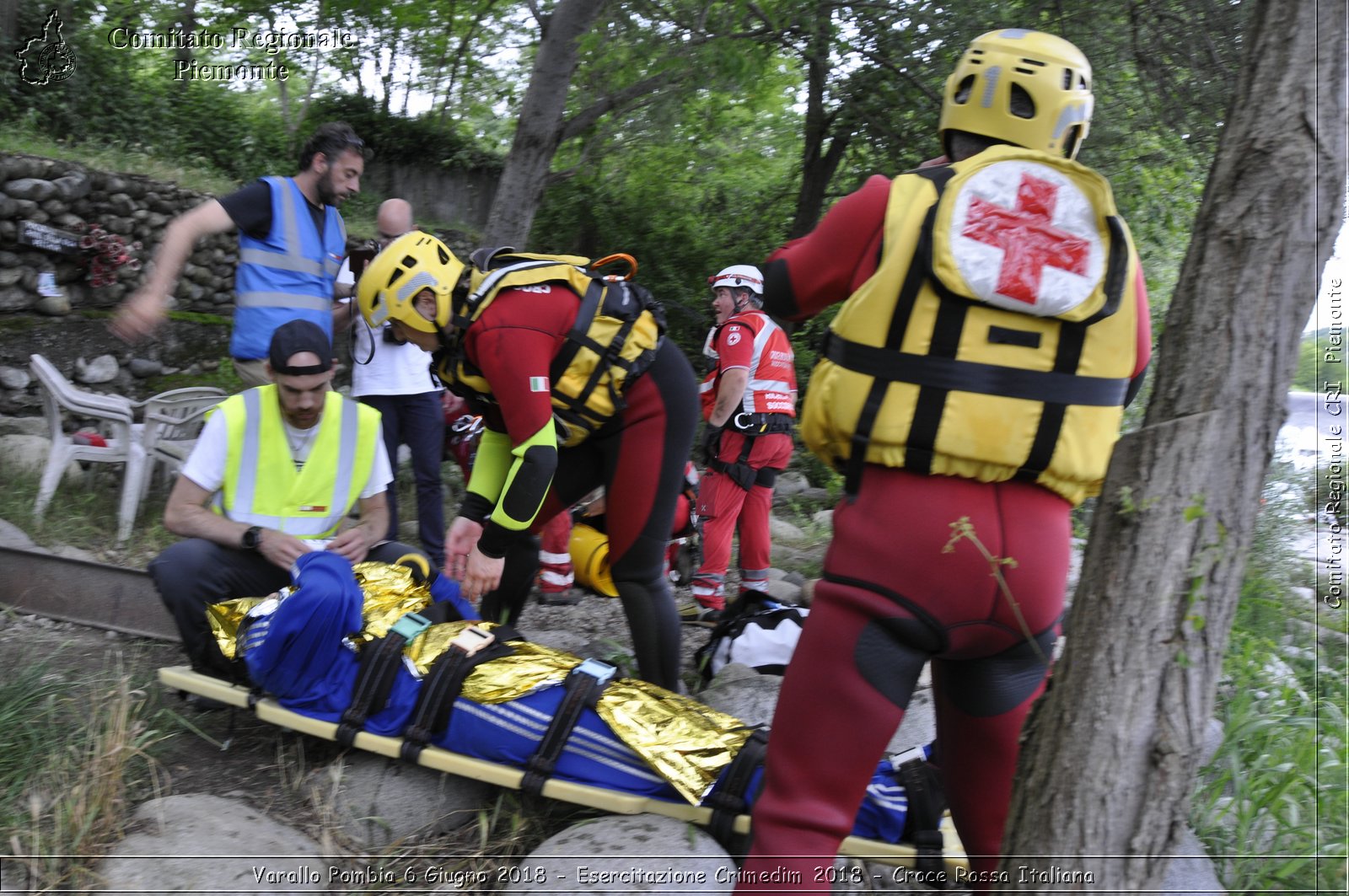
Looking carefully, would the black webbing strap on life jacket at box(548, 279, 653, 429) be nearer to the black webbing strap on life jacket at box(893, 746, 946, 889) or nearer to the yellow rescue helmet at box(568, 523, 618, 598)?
the black webbing strap on life jacket at box(893, 746, 946, 889)

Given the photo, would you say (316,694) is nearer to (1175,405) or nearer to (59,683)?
(59,683)

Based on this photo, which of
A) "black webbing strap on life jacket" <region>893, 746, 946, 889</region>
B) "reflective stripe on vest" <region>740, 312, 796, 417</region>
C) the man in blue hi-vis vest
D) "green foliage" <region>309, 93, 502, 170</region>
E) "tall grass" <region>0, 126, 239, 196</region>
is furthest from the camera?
"green foliage" <region>309, 93, 502, 170</region>

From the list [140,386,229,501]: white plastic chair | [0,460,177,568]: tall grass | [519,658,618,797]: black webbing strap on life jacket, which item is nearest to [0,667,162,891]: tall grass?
[519,658,618,797]: black webbing strap on life jacket

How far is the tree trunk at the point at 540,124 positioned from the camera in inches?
264

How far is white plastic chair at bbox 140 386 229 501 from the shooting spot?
6039mm

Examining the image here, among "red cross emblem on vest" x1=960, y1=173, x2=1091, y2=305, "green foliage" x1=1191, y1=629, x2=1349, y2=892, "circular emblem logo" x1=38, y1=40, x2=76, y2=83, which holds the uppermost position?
"circular emblem logo" x1=38, y1=40, x2=76, y2=83

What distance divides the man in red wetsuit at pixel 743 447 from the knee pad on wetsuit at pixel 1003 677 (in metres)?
3.24

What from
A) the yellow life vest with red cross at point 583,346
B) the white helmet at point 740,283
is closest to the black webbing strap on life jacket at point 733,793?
the yellow life vest with red cross at point 583,346

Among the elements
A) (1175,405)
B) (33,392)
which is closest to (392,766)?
(1175,405)

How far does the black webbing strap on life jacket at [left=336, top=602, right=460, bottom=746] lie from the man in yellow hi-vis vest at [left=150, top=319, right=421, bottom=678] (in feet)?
1.91

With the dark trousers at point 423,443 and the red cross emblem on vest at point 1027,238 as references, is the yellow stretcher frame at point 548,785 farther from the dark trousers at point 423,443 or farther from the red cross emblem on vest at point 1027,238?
the dark trousers at point 423,443

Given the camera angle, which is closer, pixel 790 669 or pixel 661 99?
pixel 790 669

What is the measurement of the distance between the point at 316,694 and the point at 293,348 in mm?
1266

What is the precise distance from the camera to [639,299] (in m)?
3.67
